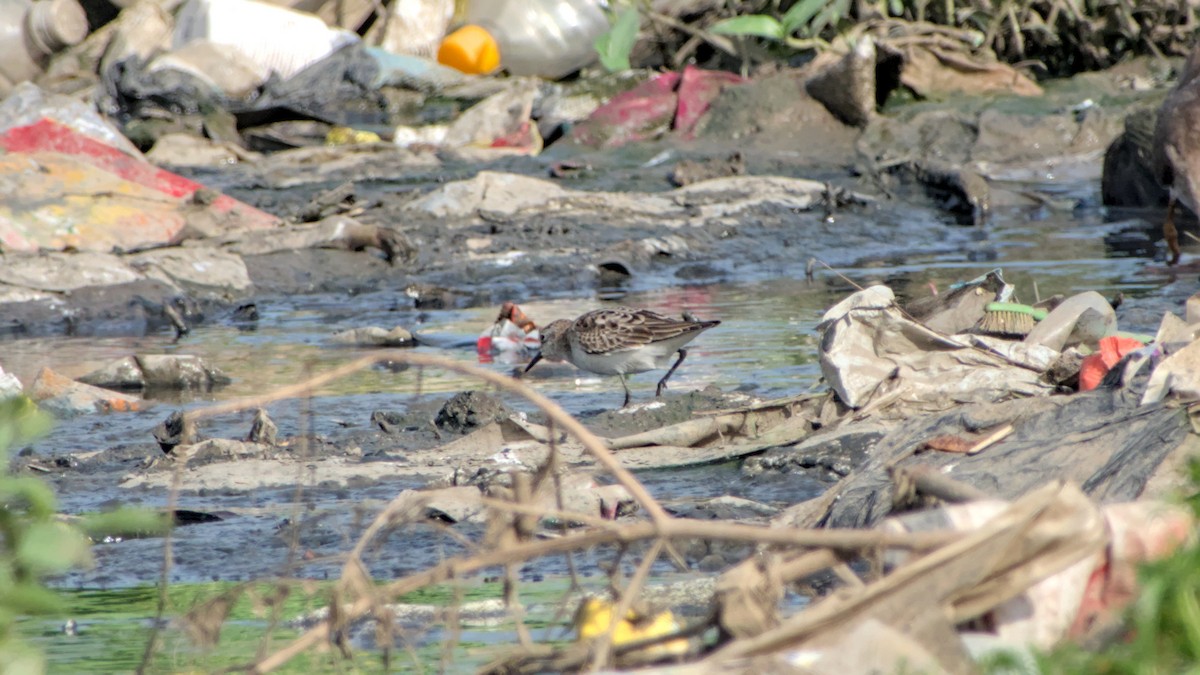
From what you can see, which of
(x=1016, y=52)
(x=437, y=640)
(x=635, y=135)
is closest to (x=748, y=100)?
(x=635, y=135)

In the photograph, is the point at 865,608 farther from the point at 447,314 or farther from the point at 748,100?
the point at 748,100

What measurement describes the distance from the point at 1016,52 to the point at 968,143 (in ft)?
9.25

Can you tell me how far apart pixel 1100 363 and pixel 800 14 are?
446 inches

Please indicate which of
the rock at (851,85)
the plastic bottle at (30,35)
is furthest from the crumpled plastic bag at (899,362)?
the plastic bottle at (30,35)

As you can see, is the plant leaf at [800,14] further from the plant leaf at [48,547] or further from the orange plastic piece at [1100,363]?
the plant leaf at [48,547]

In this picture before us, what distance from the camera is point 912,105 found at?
15562 millimetres

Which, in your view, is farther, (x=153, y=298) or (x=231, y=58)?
(x=231, y=58)

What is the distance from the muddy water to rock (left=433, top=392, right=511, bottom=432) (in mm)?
433

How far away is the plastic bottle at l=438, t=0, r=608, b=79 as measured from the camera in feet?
64.6

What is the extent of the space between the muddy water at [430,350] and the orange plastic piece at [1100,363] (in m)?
0.88

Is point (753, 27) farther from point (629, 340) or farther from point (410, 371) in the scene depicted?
point (629, 340)

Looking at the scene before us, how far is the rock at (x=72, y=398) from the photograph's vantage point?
263 inches

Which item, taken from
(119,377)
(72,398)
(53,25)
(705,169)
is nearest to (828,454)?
(72,398)

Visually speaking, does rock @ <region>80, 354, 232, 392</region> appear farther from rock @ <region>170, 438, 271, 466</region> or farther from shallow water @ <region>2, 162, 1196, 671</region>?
rock @ <region>170, 438, 271, 466</region>
